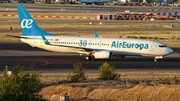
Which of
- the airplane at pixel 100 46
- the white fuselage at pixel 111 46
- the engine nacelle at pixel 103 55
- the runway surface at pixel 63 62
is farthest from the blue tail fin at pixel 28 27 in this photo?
the engine nacelle at pixel 103 55

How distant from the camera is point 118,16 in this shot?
5133 inches

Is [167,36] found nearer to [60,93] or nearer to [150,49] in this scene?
[150,49]

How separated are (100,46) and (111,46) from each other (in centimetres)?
119

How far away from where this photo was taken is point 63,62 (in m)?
54.1

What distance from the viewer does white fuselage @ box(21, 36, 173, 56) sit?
182ft

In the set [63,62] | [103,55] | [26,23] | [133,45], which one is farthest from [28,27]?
[133,45]

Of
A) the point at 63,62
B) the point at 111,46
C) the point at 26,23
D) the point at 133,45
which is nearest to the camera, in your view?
the point at 63,62

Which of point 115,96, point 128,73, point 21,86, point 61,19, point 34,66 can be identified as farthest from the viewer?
point 61,19

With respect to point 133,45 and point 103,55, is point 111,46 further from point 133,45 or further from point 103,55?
point 133,45

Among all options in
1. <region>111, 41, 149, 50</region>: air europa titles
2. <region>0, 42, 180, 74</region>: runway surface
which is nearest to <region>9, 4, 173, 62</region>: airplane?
<region>111, 41, 149, 50</region>: air europa titles

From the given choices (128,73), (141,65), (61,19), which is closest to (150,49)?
(141,65)

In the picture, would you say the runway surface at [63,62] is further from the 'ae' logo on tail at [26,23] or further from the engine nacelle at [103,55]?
the 'ae' logo on tail at [26,23]

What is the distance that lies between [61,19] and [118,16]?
1399 centimetres

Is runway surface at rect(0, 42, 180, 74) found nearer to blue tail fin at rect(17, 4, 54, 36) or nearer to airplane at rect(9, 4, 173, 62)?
airplane at rect(9, 4, 173, 62)
